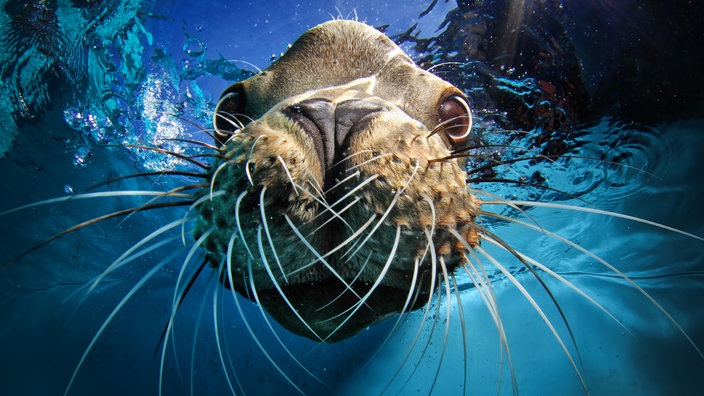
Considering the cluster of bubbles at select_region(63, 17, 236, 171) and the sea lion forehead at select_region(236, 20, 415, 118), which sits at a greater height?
the cluster of bubbles at select_region(63, 17, 236, 171)

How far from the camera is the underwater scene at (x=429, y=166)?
1.83 meters

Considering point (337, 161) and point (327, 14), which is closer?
point (337, 161)

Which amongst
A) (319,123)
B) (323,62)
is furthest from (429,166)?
(323,62)

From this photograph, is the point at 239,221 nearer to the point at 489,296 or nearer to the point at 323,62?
the point at 489,296

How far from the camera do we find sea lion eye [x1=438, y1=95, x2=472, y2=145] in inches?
94.3

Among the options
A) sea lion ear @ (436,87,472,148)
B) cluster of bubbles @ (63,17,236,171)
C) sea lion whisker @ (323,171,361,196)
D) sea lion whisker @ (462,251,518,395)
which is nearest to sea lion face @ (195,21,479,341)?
sea lion whisker @ (323,171,361,196)

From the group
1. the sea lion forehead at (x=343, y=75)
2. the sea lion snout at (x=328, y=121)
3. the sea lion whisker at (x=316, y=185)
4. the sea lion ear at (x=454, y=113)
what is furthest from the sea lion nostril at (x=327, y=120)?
the sea lion ear at (x=454, y=113)

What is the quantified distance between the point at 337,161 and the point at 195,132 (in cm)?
675

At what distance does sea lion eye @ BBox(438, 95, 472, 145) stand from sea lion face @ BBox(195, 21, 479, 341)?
26.8 inches

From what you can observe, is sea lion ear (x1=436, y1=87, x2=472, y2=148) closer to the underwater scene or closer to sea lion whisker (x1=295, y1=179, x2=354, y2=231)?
the underwater scene

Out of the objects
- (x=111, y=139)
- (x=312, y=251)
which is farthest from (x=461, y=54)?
(x=111, y=139)

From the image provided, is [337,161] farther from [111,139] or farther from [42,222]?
[42,222]

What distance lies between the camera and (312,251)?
1505 mm

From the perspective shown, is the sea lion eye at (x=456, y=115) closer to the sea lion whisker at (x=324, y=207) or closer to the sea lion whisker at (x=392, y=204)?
the sea lion whisker at (x=392, y=204)
